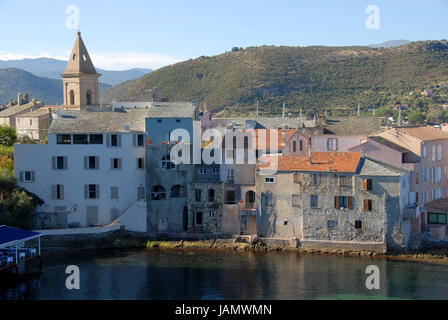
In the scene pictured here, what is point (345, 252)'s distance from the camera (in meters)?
45.7

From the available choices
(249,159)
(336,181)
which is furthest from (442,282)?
(249,159)

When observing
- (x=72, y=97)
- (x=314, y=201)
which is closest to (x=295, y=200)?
(x=314, y=201)

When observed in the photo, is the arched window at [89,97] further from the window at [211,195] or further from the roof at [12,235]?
the roof at [12,235]

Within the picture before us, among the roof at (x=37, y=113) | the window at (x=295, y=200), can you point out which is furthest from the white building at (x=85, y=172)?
the roof at (x=37, y=113)

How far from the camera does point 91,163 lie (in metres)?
50.1

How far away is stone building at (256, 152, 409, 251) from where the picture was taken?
149ft

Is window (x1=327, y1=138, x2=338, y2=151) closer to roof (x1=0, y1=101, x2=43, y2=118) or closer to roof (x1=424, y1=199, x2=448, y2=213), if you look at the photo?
roof (x1=424, y1=199, x2=448, y2=213)

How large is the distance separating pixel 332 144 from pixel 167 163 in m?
14.7

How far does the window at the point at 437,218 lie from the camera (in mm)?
49062

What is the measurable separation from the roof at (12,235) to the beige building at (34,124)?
3153cm

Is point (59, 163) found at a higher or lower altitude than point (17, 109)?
lower

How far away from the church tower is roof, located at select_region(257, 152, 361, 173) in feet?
69.9

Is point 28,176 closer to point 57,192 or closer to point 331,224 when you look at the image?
point 57,192

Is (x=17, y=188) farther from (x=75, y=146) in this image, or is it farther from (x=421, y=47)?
(x=421, y=47)
